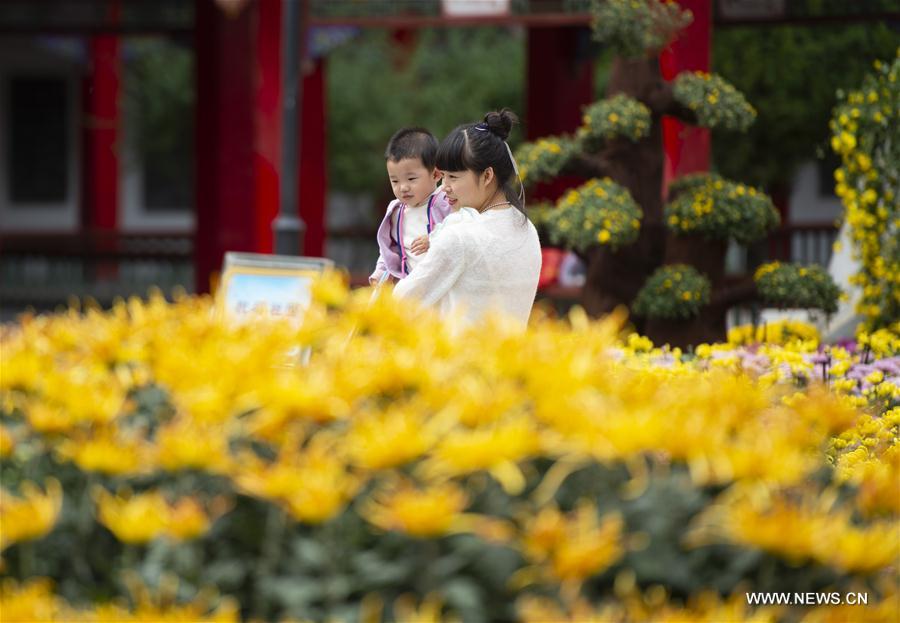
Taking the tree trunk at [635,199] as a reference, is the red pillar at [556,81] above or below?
above

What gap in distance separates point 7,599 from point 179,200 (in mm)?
20848

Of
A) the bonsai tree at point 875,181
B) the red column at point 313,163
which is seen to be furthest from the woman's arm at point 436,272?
the red column at point 313,163

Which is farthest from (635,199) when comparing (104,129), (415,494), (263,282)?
(104,129)

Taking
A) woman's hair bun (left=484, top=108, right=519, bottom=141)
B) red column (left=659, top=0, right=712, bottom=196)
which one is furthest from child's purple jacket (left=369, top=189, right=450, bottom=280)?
red column (left=659, top=0, right=712, bottom=196)

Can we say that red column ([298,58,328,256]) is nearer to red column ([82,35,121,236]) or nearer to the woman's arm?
red column ([82,35,121,236])

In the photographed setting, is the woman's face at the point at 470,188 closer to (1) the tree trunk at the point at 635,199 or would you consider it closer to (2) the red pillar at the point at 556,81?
(1) the tree trunk at the point at 635,199

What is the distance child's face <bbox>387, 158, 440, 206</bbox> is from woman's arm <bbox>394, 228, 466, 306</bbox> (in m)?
0.81

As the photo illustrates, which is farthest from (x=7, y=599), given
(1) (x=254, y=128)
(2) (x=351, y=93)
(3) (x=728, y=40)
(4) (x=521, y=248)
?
(2) (x=351, y=93)

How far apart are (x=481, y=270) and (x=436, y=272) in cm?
12

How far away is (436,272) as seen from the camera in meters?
3.54

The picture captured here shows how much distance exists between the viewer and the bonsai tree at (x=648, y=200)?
22.8 feet

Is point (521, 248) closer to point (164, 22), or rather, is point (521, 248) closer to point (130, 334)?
point (130, 334)

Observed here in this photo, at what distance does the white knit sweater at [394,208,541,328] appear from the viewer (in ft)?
11.6

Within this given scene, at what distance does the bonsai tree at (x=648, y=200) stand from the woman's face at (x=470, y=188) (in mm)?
3060
